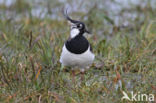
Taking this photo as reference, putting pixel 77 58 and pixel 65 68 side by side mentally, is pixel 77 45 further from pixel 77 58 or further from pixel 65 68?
pixel 65 68

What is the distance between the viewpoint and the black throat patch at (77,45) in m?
4.50

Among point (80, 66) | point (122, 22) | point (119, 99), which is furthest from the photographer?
point (122, 22)

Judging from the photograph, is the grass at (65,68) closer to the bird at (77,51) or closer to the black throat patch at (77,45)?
the bird at (77,51)

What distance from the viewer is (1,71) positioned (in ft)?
14.1

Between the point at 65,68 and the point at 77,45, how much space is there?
1.87ft

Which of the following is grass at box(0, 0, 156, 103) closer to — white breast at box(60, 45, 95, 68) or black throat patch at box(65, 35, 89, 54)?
white breast at box(60, 45, 95, 68)

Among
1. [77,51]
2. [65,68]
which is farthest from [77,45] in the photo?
[65,68]

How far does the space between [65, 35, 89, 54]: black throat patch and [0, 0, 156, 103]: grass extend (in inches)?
10.6

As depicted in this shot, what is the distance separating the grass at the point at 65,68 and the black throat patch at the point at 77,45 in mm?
270

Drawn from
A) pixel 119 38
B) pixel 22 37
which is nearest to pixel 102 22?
pixel 119 38

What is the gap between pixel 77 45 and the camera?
4.50m

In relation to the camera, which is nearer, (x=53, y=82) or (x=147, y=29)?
(x=53, y=82)

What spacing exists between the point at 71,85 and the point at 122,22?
2.95m

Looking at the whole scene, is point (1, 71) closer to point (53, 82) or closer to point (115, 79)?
point (53, 82)
